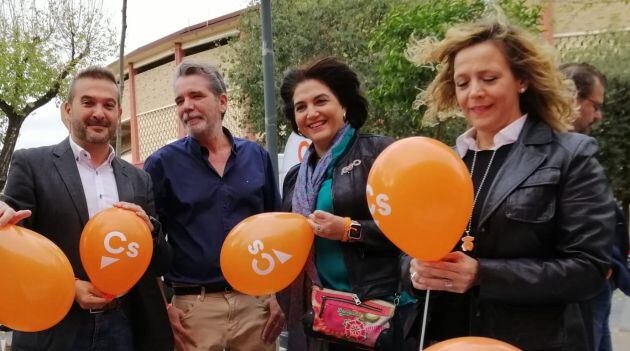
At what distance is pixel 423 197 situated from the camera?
6.03 ft

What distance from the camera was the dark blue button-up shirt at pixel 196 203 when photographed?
2.95m

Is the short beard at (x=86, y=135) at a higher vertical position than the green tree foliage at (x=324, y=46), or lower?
lower

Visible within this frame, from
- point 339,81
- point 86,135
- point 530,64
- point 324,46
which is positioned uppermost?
point 324,46

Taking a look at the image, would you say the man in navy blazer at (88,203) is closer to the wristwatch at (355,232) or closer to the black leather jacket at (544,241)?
the wristwatch at (355,232)

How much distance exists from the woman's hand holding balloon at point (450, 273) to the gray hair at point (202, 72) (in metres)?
1.76

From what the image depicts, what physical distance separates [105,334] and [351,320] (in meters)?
1.11

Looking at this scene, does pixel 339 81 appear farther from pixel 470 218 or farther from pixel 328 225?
pixel 470 218

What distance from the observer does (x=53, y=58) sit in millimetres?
14320

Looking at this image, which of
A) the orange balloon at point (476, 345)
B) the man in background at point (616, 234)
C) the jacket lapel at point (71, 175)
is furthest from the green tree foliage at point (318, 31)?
the orange balloon at point (476, 345)

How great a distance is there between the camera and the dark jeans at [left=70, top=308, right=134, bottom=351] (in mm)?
2436

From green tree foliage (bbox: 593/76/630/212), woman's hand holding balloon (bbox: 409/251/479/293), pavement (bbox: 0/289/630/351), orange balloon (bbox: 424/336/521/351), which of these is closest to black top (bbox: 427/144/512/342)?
woman's hand holding balloon (bbox: 409/251/479/293)

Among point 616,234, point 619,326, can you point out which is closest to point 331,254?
point 616,234

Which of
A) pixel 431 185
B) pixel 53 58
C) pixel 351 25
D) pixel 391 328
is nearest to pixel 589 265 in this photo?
pixel 431 185

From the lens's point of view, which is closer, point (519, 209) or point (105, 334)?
point (519, 209)
